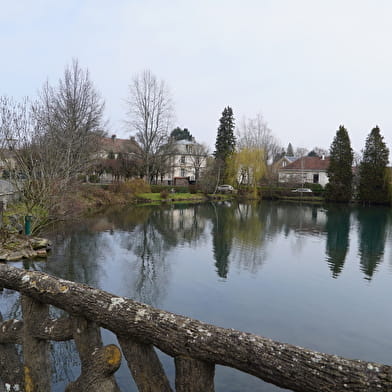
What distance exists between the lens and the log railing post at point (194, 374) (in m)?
1.56

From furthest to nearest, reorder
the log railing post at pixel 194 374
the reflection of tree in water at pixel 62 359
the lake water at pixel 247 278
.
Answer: the lake water at pixel 247 278 < the reflection of tree in water at pixel 62 359 < the log railing post at pixel 194 374

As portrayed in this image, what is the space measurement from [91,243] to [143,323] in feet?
48.0

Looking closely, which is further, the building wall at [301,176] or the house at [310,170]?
the house at [310,170]

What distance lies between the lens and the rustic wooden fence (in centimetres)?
131

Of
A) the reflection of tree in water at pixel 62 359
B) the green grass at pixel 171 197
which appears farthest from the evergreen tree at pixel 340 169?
the reflection of tree in water at pixel 62 359

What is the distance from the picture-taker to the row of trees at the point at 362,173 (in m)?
43.6

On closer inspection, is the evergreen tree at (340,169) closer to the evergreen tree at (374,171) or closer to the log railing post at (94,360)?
the evergreen tree at (374,171)

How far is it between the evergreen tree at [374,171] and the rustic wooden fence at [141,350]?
1869 inches

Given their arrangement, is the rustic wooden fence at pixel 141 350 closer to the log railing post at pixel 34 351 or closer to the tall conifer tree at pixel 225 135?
the log railing post at pixel 34 351

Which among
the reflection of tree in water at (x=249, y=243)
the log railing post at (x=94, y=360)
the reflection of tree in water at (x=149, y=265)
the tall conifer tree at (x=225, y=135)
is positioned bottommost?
the reflection of tree in water at (x=149, y=265)

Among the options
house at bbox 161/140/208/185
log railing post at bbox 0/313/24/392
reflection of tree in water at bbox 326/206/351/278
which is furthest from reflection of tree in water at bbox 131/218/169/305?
house at bbox 161/140/208/185

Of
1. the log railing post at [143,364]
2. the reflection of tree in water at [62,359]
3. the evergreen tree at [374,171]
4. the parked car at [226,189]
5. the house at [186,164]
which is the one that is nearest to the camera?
the log railing post at [143,364]

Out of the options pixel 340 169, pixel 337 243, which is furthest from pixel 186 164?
pixel 337 243

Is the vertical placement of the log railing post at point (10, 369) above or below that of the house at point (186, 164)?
below
